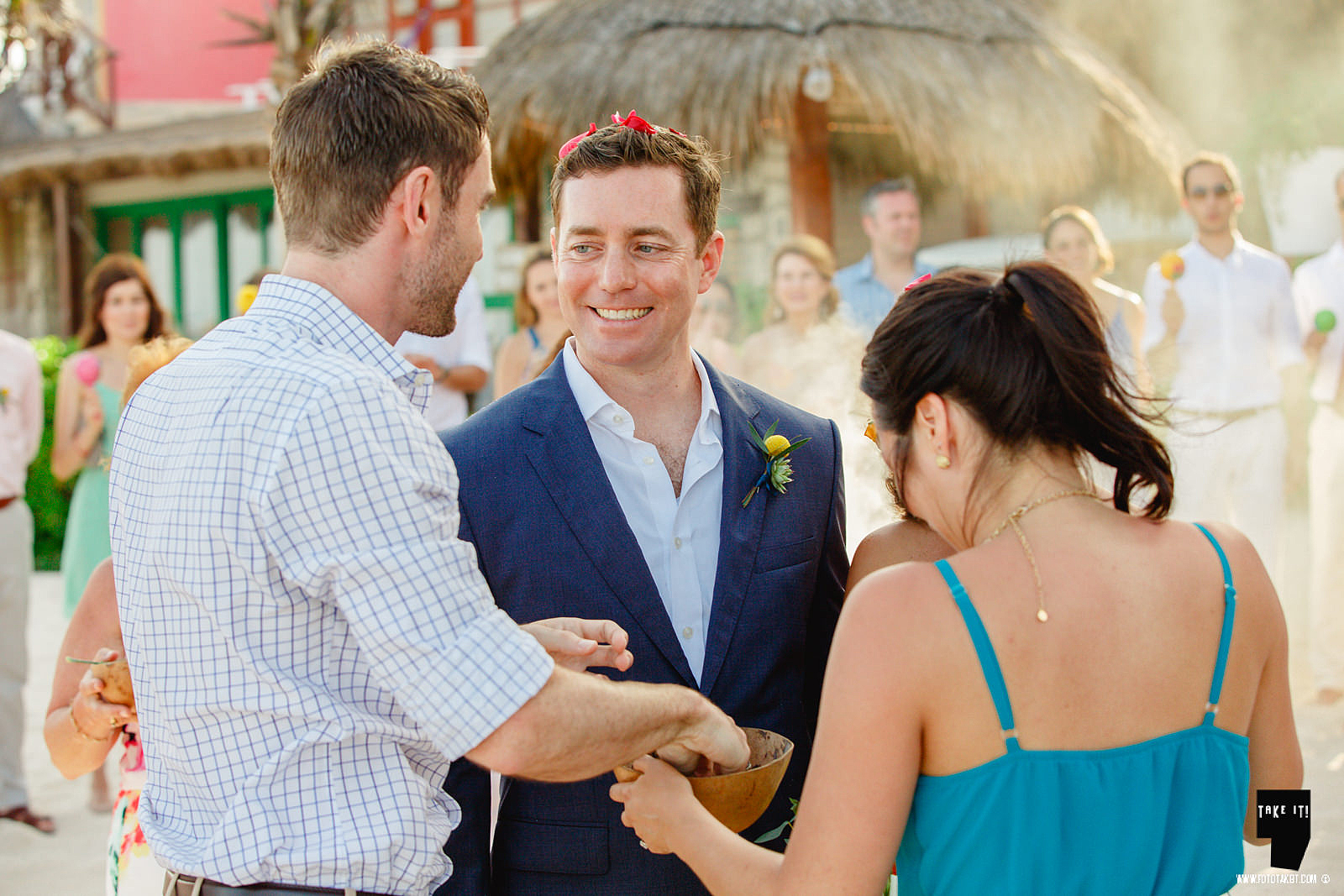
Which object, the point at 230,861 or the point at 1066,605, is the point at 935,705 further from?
the point at 230,861

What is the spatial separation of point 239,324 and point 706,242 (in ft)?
3.82

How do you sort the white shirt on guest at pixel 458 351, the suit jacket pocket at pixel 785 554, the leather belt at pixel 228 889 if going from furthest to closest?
the white shirt on guest at pixel 458 351
the suit jacket pocket at pixel 785 554
the leather belt at pixel 228 889

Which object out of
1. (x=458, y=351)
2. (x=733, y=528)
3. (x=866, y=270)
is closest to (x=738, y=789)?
(x=733, y=528)

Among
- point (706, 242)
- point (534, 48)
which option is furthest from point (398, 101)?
point (534, 48)

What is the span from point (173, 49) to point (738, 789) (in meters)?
21.7

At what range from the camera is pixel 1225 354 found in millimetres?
6215

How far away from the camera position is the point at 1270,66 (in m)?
11.4

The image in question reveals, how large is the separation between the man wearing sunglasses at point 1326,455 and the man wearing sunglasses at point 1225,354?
0.59 feet

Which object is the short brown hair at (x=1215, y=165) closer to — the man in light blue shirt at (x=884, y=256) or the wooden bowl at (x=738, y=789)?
the man in light blue shirt at (x=884, y=256)

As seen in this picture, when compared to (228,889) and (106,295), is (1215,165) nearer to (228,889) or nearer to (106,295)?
(106,295)

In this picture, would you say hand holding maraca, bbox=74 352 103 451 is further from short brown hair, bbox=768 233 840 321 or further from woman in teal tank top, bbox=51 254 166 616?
short brown hair, bbox=768 233 840 321

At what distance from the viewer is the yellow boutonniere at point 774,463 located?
2.34 metres

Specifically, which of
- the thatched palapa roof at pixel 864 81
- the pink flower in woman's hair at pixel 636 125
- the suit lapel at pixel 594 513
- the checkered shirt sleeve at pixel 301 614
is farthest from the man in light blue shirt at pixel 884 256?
the checkered shirt sleeve at pixel 301 614

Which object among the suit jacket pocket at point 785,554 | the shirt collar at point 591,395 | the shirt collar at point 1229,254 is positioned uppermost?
the shirt collar at point 1229,254
